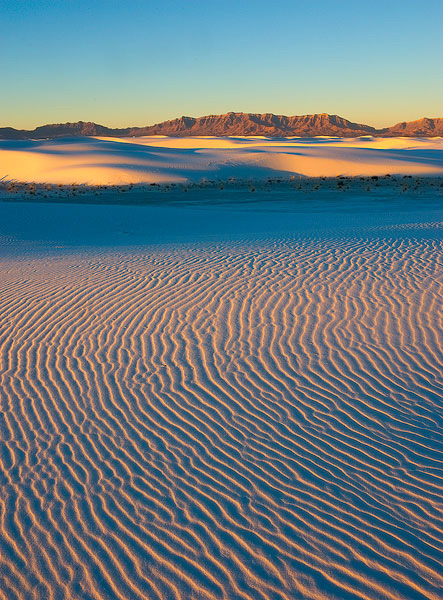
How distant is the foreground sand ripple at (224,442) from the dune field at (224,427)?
0.02 meters

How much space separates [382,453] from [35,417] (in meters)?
3.15

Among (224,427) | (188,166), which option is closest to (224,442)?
(224,427)

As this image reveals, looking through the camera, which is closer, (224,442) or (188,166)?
(224,442)

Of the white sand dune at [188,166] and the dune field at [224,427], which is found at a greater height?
the white sand dune at [188,166]

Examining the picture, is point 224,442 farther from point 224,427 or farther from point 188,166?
point 188,166

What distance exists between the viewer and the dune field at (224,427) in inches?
131

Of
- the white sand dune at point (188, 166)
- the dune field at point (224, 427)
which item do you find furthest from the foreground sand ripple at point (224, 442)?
the white sand dune at point (188, 166)

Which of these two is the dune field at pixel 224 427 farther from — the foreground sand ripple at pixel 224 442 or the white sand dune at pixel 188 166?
the white sand dune at pixel 188 166

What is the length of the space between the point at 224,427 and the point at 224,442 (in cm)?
24

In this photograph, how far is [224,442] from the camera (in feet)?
15.1

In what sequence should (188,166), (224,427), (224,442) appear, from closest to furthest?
(224,442) → (224,427) → (188,166)

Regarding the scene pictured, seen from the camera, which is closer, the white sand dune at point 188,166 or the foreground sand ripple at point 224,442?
the foreground sand ripple at point 224,442

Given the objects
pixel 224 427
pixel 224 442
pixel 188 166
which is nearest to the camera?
pixel 224 442

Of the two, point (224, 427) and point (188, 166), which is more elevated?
point (188, 166)
